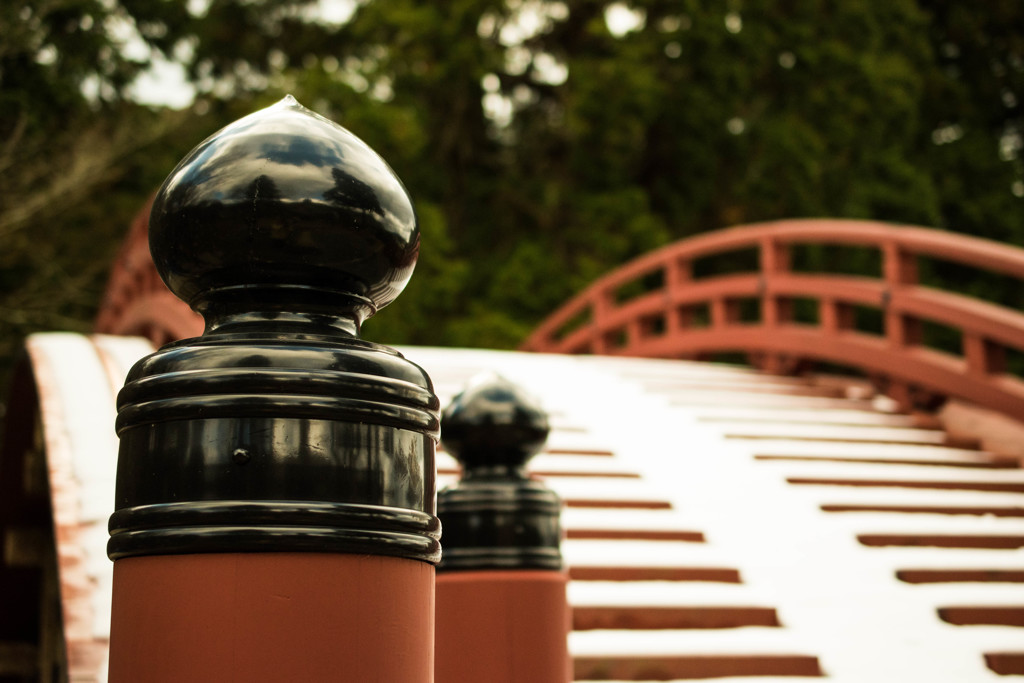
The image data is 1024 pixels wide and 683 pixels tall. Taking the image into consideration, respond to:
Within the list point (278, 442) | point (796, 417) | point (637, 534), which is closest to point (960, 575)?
point (637, 534)

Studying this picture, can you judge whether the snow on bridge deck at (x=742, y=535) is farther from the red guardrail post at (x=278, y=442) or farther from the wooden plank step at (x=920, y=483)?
the red guardrail post at (x=278, y=442)

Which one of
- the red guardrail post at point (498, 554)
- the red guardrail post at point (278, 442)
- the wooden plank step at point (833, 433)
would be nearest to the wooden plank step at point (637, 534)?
the wooden plank step at point (833, 433)

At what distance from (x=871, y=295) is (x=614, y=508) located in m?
3.27

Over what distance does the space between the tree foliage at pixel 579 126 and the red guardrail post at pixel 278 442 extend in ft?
46.7

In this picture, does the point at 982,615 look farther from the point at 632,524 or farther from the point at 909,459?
the point at 909,459

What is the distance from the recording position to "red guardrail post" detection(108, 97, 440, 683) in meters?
1.34

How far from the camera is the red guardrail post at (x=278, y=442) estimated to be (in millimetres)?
1343

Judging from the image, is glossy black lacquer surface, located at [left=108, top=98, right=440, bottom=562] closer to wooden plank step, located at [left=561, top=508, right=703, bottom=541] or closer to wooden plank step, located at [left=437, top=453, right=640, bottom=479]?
wooden plank step, located at [left=561, top=508, right=703, bottom=541]

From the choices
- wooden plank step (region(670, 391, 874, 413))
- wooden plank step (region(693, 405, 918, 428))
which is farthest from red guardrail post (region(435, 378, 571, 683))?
wooden plank step (region(670, 391, 874, 413))

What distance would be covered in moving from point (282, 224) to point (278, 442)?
284 millimetres

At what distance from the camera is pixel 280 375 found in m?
1.40

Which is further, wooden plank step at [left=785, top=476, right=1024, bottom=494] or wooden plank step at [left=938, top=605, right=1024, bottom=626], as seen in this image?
wooden plank step at [left=785, top=476, right=1024, bottom=494]

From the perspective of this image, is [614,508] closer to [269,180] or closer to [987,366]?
[987,366]

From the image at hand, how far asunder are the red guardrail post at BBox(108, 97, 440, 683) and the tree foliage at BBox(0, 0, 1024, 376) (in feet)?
46.7
